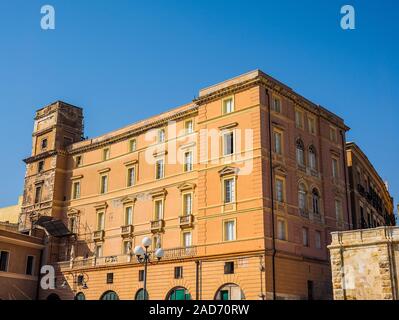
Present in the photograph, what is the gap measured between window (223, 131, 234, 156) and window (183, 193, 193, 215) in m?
5.09

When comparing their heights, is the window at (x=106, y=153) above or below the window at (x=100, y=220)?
above

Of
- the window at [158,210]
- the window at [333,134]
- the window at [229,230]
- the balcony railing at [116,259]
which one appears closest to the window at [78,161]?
the balcony railing at [116,259]

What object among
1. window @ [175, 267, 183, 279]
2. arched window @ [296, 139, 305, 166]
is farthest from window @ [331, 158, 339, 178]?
window @ [175, 267, 183, 279]

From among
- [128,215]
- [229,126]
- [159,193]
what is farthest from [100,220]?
[229,126]

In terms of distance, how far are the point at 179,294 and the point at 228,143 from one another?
39.4ft

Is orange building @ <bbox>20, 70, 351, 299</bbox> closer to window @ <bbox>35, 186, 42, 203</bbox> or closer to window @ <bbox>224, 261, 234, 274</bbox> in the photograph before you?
window @ <bbox>224, 261, 234, 274</bbox>

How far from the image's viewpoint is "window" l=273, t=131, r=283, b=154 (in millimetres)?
39344

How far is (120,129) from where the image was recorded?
50219mm

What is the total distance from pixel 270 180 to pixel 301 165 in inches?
202

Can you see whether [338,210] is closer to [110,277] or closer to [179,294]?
[179,294]

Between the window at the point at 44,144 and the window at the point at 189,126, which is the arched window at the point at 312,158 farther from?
the window at the point at 44,144

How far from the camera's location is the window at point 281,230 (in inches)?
1459

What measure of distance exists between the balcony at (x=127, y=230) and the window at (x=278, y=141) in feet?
49.0

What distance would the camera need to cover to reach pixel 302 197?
40.7m
